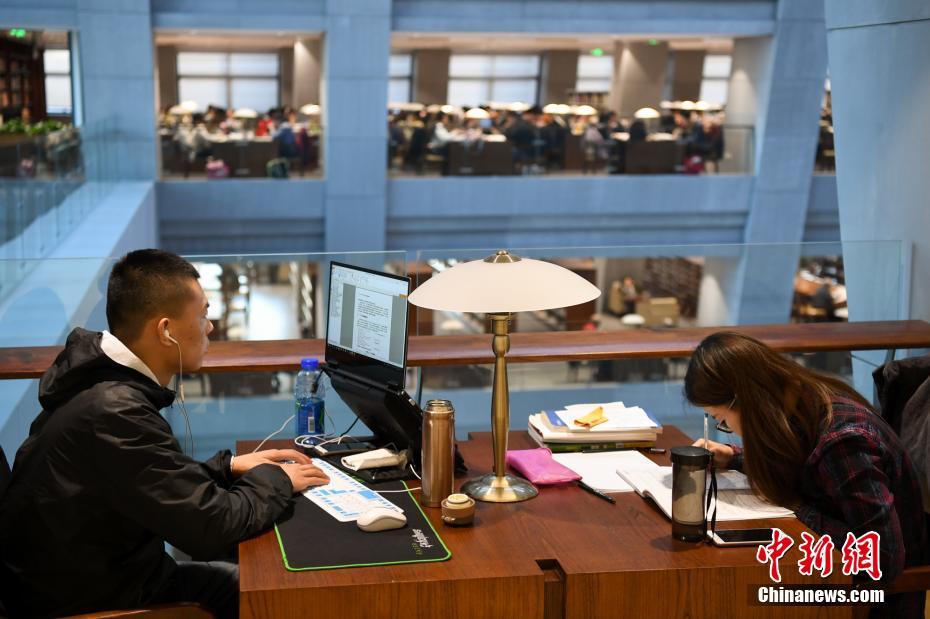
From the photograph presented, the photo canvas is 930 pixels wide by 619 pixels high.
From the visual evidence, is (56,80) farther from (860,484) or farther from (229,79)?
(860,484)

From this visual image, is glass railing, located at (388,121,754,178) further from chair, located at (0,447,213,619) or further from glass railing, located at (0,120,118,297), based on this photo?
chair, located at (0,447,213,619)

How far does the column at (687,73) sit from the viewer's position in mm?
23156

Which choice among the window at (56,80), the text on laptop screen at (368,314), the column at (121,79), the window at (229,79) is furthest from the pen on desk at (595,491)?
the window at (229,79)

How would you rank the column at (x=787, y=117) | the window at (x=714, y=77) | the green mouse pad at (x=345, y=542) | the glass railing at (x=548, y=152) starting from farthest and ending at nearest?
1. the window at (x=714, y=77)
2. the column at (x=787, y=117)
3. the glass railing at (x=548, y=152)
4. the green mouse pad at (x=345, y=542)

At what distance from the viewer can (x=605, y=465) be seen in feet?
9.43

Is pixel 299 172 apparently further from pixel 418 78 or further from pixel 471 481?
pixel 471 481

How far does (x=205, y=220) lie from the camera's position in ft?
47.9

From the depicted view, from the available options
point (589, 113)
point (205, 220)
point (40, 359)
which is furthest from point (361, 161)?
point (40, 359)

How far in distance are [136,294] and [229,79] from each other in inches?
883

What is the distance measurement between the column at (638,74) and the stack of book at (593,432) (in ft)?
61.4

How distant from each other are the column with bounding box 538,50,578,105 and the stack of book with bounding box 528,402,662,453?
2201 cm

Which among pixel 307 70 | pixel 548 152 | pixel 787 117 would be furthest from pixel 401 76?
pixel 787 117

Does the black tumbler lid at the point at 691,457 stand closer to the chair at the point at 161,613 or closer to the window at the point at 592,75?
the chair at the point at 161,613

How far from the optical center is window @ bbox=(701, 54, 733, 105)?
24.1m
